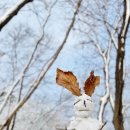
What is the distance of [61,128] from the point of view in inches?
101

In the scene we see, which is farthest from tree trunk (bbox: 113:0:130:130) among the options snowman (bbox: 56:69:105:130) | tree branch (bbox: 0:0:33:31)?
snowman (bbox: 56:69:105:130)

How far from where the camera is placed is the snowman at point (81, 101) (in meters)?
2.53

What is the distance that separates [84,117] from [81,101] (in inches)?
5.8

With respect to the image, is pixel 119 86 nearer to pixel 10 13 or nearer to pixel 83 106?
pixel 10 13

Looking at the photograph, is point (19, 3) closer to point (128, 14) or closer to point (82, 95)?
point (128, 14)

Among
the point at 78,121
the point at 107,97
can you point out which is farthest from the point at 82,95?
the point at 107,97

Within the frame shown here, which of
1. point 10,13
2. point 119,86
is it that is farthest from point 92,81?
point 119,86

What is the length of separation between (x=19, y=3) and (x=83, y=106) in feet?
9.22

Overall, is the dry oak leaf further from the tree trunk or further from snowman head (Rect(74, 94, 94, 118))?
the tree trunk

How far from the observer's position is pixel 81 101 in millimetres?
2736

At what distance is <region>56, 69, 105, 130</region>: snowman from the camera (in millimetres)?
2527

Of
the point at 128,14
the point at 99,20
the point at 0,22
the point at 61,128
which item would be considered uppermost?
the point at 99,20

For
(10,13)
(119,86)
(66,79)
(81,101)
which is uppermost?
(10,13)

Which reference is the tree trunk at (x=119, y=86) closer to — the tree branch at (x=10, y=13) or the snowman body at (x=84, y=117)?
the tree branch at (x=10, y=13)
